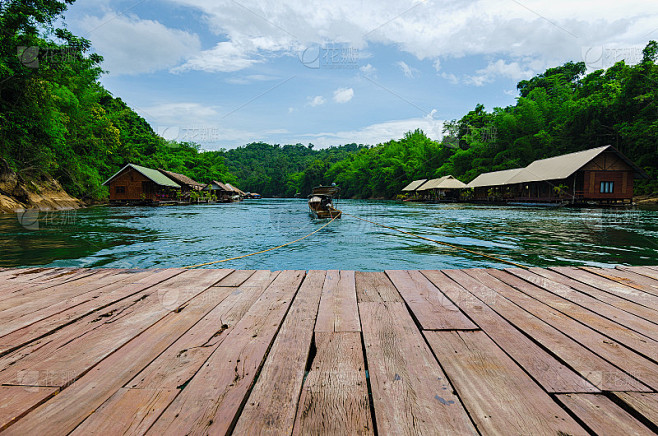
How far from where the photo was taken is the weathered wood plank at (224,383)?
1.05 m

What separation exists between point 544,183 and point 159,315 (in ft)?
110

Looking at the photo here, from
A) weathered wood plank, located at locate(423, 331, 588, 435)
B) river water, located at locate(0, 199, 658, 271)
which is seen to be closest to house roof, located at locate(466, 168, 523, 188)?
river water, located at locate(0, 199, 658, 271)

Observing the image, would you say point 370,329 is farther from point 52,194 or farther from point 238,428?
point 52,194

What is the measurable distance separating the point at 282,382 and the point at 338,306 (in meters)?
0.99

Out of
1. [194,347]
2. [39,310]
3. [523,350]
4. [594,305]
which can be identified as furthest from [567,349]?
[39,310]

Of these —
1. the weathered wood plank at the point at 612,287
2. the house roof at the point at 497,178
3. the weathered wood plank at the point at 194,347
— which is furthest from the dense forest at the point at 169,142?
the weathered wood plank at the point at 612,287

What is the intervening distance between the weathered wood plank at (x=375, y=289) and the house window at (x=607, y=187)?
103 ft

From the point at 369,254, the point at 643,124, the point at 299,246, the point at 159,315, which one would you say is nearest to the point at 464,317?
the point at 159,315

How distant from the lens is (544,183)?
29.0 m

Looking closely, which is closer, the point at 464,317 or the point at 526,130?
the point at 464,317

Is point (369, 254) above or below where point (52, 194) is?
below

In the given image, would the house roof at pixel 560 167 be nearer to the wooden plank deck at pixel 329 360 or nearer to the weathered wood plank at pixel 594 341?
the weathered wood plank at pixel 594 341

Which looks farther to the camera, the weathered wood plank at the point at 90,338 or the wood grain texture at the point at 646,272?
the wood grain texture at the point at 646,272

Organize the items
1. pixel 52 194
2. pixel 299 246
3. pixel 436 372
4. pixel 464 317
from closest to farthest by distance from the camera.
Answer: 1. pixel 436 372
2. pixel 464 317
3. pixel 299 246
4. pixel 52 194
